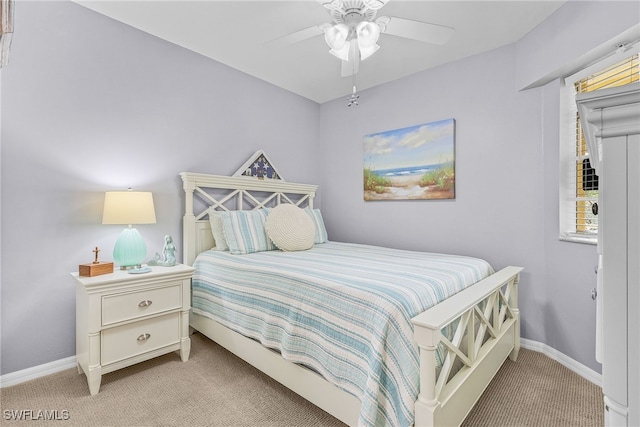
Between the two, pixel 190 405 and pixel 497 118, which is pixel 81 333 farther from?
pixel 497 118

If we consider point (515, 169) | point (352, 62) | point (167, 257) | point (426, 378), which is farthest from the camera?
point (515, 169)

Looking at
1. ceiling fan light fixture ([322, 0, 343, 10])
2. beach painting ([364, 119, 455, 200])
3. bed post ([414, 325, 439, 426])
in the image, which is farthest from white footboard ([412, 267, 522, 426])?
ceiling fan light fixture ([322, 0, 343, 10])

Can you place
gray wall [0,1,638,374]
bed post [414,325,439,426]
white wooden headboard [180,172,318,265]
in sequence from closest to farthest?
bed post [414,325,439,426] → gray wall [0,1,638,374] → white wooden headboard [180,172,318,265]

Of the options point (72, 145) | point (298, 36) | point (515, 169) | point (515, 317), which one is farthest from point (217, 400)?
point (515, 169)

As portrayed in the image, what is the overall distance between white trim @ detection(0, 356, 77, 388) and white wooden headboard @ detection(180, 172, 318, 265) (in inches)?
40.8

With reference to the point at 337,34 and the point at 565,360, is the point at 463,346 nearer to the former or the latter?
the point at 565,360

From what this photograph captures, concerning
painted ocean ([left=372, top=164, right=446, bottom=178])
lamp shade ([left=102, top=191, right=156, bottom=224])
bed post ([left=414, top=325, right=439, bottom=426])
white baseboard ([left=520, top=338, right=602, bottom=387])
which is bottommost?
white baseboard ([left=520, top=338, right=602, bottom=387])

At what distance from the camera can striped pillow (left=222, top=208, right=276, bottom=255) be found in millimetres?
2650

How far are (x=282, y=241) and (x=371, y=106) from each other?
199 centimetres

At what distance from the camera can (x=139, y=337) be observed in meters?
2.06

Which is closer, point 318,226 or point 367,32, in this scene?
point 367,32

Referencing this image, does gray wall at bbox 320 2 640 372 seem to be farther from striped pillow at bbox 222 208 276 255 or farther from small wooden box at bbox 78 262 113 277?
small wooden box at bbox 78 262 113 277

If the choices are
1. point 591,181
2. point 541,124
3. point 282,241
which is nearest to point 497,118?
point 541,124

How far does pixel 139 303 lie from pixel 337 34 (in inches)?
85.4
